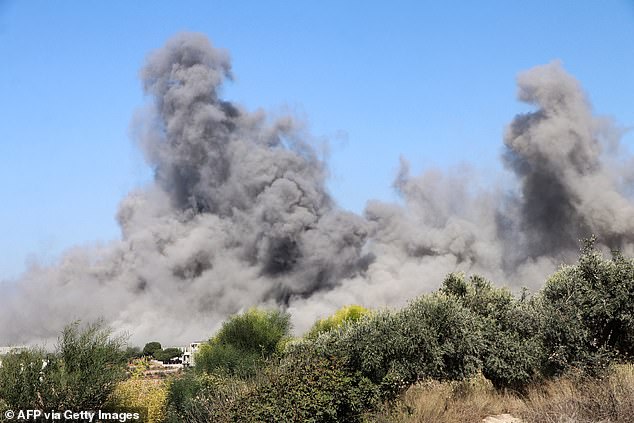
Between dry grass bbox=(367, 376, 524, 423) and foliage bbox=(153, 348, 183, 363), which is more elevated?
foliage bbox=(153, 348, 183, 363)

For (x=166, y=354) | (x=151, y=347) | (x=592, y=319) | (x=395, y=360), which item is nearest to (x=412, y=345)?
(x=395, y=360)

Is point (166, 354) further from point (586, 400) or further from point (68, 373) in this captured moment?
point (586, 400)

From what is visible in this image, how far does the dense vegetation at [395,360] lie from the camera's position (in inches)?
506

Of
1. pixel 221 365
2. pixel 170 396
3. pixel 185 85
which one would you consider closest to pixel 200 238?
pixel 185 85

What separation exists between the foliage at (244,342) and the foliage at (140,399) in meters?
3.17

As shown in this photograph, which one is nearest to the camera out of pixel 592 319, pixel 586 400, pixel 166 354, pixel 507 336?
pixel 586 400

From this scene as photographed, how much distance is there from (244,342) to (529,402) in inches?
541

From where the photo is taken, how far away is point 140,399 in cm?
1495

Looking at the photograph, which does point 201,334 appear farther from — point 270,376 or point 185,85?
point 270,376

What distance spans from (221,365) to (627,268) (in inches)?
447

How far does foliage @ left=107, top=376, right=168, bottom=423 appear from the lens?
1405 cm

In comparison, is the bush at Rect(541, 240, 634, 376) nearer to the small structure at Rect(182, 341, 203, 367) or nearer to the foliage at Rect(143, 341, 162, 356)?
the small structure at Rect(182, 341, 203, 367)

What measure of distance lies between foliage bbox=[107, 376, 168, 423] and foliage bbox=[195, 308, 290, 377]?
3.17 metres

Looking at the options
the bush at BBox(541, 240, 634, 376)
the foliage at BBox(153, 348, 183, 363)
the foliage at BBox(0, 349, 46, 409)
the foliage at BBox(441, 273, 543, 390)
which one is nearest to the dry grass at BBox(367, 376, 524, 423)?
the foliage at BBox(441, 273, 543, 390)
